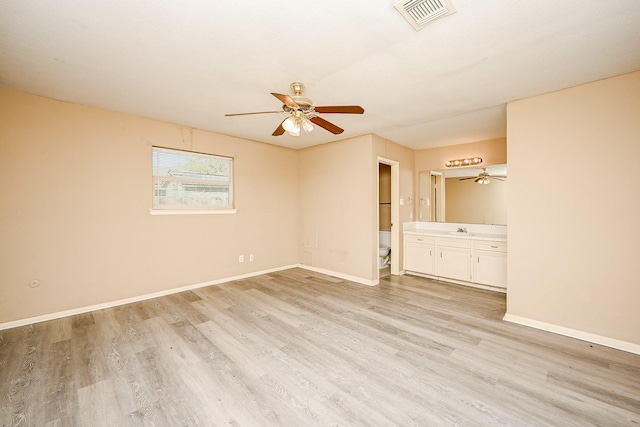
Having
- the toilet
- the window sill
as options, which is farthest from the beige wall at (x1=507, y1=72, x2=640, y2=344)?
the window sill

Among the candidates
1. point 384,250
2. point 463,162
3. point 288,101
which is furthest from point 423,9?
point 384,250

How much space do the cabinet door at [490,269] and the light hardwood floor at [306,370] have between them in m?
0.72

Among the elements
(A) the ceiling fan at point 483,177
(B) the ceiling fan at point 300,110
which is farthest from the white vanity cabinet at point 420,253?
(B) the ceiling fan at point 300,110

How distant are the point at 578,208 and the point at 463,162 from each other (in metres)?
2.25

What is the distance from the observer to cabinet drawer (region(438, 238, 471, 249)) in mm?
4089

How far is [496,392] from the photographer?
5.75ft

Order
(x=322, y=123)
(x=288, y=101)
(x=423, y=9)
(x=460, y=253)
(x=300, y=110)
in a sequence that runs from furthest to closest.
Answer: (x=460, y=253) < (x=322, y=123) < (x=300, y=110) < (x=288, y=101) < (x=423, y=9)

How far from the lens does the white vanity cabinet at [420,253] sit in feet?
14.8

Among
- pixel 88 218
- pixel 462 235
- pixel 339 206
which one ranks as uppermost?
pixel 339 206

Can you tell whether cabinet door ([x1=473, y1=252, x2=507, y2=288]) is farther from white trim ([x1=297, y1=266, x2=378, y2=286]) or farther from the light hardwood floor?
white trim ([x1=297, y1=266, x2=378, y2=286])

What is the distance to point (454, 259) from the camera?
13.9ft

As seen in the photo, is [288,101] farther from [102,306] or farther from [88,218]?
[102,306]

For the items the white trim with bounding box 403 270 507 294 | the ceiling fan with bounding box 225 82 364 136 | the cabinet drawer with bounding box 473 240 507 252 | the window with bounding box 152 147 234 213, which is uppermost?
the ceiling fan with bounding box 225 82 364 136

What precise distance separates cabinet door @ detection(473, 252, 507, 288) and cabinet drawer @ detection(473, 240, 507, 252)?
6cm
